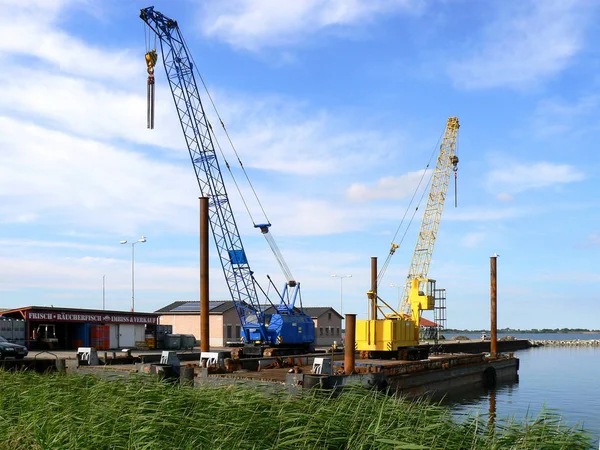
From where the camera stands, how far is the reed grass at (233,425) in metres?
13.0

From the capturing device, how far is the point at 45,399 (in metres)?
16.9

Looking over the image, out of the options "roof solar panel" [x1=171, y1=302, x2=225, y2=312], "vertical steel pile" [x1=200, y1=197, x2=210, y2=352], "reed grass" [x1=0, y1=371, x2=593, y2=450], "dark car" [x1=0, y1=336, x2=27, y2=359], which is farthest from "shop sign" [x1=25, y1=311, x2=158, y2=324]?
"reed grass" [x1=0, y1=371, x2=593, y2=450]

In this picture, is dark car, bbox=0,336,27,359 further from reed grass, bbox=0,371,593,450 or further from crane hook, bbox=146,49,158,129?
reed grass, bbox=0,371,593,450

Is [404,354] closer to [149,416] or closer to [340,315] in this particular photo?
[149,416]

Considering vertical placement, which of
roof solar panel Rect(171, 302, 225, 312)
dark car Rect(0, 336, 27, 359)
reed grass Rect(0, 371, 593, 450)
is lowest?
dark car Rect(0, 336, 27, 359)

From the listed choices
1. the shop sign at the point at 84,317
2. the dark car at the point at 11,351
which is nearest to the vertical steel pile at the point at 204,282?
the dark car at the point at 11,351

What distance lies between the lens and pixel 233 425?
14188 millimetres

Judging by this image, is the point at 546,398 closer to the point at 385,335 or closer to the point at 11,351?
the point at 385,335

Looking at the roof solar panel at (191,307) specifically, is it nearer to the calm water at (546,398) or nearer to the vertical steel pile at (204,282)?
the calm water at (546,398)

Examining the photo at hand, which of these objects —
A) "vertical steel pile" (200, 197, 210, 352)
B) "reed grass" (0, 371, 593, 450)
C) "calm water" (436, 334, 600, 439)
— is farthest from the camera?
"vertical steel pile" (200, 197, 210, 352)

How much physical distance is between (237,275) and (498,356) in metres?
26.0

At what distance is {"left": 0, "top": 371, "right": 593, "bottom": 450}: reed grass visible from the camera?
13.0 m

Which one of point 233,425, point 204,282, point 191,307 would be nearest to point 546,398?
point 204,282

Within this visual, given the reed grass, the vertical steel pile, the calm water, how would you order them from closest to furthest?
the reed grass → the calm water → the vertical steel pile
